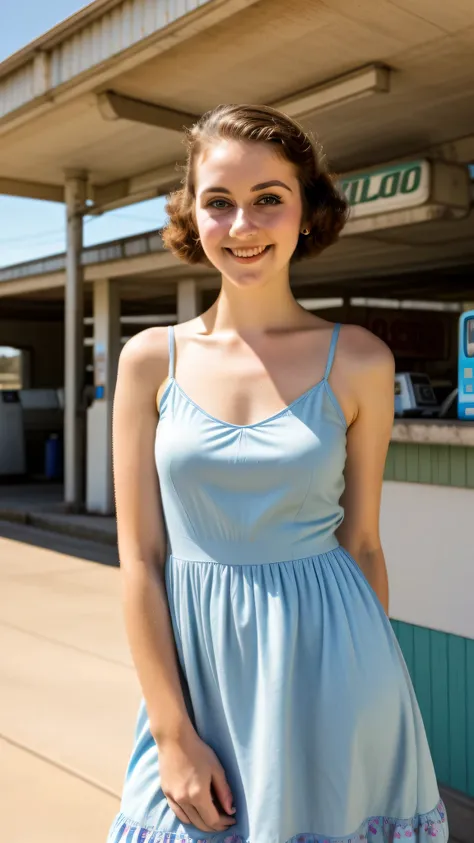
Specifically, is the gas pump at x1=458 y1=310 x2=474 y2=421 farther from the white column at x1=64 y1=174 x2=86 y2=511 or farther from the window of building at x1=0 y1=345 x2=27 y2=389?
the window of building at x1=0 y1=345 x2=27 y2=389

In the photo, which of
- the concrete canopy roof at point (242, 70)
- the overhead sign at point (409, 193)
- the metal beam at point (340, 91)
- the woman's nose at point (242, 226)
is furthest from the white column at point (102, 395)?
the woman's nose at point (242, 226)

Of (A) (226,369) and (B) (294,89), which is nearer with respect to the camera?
(A) (226,369)

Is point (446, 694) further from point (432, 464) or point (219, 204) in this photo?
point (219, 204)

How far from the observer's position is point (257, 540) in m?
1.23

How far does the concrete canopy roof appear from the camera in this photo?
18.3 feet

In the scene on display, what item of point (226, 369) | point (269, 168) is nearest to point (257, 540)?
point (226, 369)

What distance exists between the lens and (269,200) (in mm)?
1271

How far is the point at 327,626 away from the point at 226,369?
0.39 m

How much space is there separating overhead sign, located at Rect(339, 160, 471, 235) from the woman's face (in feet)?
17.5


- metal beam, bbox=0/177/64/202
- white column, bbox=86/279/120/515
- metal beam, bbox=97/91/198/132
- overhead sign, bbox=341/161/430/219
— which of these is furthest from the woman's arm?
metal beam, bbox=0/177/64/202

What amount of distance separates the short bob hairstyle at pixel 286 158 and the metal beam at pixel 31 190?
10001 mm

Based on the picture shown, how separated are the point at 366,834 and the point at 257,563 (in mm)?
406

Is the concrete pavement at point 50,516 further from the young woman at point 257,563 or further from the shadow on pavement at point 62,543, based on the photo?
the young woman at point 257,563

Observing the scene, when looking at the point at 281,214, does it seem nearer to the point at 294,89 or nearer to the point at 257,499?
the point at 257,499
